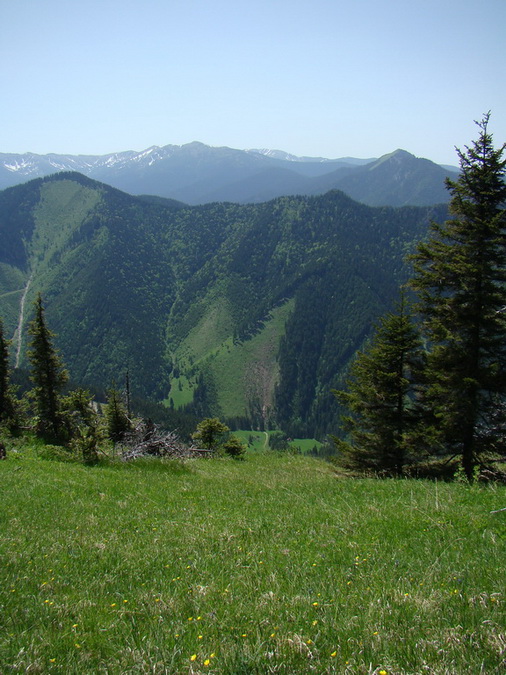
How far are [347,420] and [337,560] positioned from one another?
1519cm

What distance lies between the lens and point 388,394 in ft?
63.1

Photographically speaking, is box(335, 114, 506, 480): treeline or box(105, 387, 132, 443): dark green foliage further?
box(105, 387, 132, 443): dark green foliage

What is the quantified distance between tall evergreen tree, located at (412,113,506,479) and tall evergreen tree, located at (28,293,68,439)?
27321 mm

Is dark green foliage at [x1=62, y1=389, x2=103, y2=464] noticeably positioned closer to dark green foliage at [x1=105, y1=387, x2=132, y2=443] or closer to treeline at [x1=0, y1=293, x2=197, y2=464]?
treeline at [x1=0, y1=293, x2=197, y2=464]

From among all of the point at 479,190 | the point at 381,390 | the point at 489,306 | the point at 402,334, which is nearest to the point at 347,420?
the point at 381,390

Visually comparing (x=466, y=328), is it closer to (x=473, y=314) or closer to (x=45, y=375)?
(x=473, y=314)

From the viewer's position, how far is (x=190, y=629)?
14.0ft

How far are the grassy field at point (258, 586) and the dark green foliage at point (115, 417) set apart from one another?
18.7 metres

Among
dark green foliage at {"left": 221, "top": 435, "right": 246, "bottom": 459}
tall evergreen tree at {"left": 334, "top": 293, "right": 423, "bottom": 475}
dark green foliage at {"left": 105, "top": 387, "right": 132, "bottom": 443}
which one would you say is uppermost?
tall evergreen tree at {"left": 334, "top": 293, "right": 423, "bottom": 475}

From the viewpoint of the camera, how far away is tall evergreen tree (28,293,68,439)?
3158cm

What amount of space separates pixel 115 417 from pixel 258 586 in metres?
26.7

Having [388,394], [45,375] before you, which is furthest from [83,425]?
[388,394]

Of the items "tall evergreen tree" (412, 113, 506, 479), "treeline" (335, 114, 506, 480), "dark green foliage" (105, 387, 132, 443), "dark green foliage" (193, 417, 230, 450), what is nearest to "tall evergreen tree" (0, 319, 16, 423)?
"dark green foliage" (105, 387, 132, 443)

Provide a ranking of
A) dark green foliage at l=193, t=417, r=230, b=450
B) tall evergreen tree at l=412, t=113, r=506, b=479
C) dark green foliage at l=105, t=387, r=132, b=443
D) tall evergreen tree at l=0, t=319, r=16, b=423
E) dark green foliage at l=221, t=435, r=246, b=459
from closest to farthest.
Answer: tall evergreen tree at l=412, t=113, r=506, b=479
dark green foliage at l=105, t=387, r=132, b=443
dark green foliage at l=221, t=435, r=246, b=459
dark green foliage at l=193, t=417, r=230, b=450
tall evergreen tree at l=0, t=319, r=16, b=423
